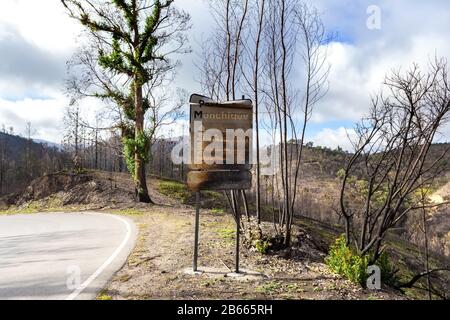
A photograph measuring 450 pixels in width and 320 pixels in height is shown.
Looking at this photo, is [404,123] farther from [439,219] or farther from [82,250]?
[439,219]

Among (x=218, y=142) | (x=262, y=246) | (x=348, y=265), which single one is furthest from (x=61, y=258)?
(x=348, y=265)

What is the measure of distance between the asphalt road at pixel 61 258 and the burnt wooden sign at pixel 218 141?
7.81 feet

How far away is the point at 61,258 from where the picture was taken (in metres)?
7.52

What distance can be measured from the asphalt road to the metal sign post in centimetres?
193

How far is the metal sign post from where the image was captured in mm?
6531

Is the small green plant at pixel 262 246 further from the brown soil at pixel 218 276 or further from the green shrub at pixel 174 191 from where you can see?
the green shrub at pixel 174 191

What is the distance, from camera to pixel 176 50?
64.7 ft

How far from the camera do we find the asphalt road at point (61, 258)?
214 inches

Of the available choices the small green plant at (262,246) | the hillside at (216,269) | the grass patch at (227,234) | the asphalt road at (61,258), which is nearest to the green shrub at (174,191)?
the hillside at (216,269)

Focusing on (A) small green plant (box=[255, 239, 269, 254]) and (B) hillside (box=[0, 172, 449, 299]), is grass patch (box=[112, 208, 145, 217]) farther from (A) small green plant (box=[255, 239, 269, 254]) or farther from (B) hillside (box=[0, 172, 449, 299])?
(A) small green plant (box=[255, 239, 269, 254])

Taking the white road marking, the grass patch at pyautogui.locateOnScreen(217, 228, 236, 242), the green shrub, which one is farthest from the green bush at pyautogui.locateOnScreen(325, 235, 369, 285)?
the green shrub

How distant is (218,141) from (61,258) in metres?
4.10

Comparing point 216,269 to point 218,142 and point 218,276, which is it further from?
point 218,142
